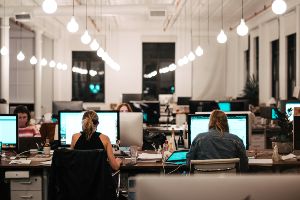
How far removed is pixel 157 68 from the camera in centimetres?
1809

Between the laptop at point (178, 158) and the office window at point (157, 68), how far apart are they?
44.5 ft

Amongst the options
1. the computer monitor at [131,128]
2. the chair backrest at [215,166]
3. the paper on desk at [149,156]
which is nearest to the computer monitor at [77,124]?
the computer monitor at [131,128]

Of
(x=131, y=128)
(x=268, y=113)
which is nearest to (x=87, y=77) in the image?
(x=268, y=113)

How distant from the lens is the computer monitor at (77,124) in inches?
193

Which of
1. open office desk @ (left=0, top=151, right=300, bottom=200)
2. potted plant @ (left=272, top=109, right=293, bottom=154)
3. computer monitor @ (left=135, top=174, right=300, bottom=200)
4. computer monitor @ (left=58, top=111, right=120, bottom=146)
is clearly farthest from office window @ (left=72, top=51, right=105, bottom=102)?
computer monitor @ (left=135, top=174, right=300, bottom=200)

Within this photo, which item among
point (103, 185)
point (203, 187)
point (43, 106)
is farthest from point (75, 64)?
point (203, 187)

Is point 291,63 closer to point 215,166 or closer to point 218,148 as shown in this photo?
point 218,148

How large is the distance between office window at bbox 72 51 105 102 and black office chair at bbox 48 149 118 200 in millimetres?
14522

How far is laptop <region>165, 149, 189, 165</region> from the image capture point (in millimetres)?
4312

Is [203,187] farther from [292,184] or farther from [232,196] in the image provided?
[292,184]

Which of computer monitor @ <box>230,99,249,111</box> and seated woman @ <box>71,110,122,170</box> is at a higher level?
computer monitor @ <box>230,99,249,111</box>

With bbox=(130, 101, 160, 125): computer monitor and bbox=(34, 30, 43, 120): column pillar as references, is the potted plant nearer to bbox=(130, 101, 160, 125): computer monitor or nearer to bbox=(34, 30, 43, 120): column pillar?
bbox=(130, 101, 160, 125): computer monitor

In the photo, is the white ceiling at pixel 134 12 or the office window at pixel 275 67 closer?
the white ceiling at pixel 134 12

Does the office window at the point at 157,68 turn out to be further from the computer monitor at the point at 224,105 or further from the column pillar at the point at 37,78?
the computer monitor at the point at 224,105
